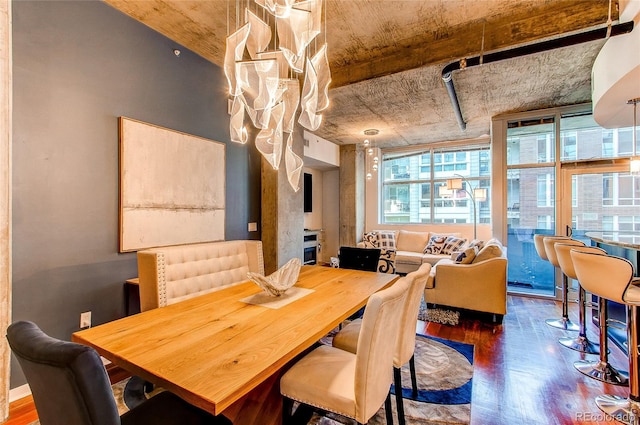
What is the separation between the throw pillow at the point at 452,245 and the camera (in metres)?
5.50

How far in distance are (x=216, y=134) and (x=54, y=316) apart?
2.20 m

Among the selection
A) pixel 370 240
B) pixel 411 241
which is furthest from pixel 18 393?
pixel 411 241

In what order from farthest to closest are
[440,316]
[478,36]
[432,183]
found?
1. [432,183]
2. [440,316]
3. [478,36]

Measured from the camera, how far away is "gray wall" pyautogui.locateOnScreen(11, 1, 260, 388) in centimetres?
193

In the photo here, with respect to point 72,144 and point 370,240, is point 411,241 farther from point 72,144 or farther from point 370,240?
Result: point 72,144

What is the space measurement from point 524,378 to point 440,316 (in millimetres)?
1322

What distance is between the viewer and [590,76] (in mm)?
3414

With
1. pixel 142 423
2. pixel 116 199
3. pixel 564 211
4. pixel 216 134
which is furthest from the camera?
pixel 564 211

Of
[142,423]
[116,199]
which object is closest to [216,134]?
[116,199]

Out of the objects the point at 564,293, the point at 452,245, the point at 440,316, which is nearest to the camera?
the point at 564,293

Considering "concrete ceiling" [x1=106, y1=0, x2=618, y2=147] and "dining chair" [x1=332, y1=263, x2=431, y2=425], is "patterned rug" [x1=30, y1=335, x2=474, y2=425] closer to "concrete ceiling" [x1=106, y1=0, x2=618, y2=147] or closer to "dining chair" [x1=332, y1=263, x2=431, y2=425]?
"dining chair" [x1=332, y1=263, x2=431, y2=425]

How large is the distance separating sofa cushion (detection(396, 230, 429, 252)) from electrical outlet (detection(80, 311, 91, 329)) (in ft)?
17.9

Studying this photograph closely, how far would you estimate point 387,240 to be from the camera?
20.8 feet

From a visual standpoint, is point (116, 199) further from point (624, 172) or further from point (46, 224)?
point (624, 172)
